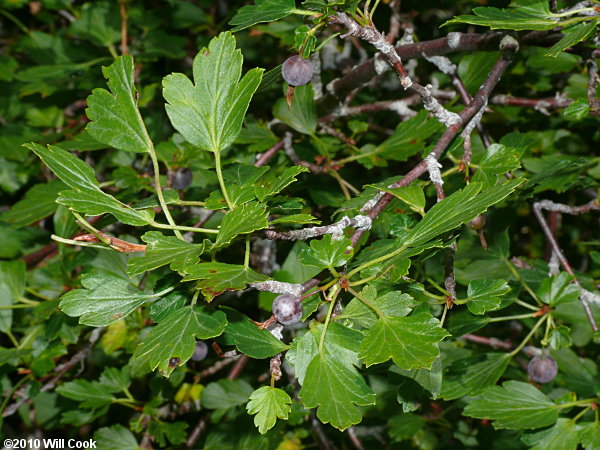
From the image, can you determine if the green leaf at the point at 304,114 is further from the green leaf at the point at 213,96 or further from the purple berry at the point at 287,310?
the purple berry at the point at 287,310

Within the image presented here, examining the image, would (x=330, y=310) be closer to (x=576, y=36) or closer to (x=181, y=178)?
(x=576, y=36)

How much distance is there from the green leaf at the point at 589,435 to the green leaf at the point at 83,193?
3.37 feet

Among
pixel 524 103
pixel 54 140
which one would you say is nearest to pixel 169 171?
pixel 54 140

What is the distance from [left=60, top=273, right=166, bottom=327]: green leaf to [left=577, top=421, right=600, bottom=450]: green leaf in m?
0.96

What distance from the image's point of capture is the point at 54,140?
6.46 ft

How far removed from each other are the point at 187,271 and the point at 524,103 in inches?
50.3

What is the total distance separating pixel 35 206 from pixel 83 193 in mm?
984

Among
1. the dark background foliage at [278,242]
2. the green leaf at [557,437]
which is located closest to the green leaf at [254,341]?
the dark background foliage at [278,242]

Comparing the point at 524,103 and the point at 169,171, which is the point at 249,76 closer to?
the point at 169,171

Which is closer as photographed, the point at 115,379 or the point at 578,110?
the point at 578,110

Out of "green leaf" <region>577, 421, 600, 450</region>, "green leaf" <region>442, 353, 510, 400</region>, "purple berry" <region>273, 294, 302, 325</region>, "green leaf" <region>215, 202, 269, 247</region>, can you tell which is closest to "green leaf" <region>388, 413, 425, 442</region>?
"green leaf" <region>442, 353, 510, 400</region>

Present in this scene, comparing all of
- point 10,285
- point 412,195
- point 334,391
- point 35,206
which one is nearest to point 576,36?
point 412,195

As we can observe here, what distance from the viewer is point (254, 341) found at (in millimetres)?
887

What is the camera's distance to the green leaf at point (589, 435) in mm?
1212
